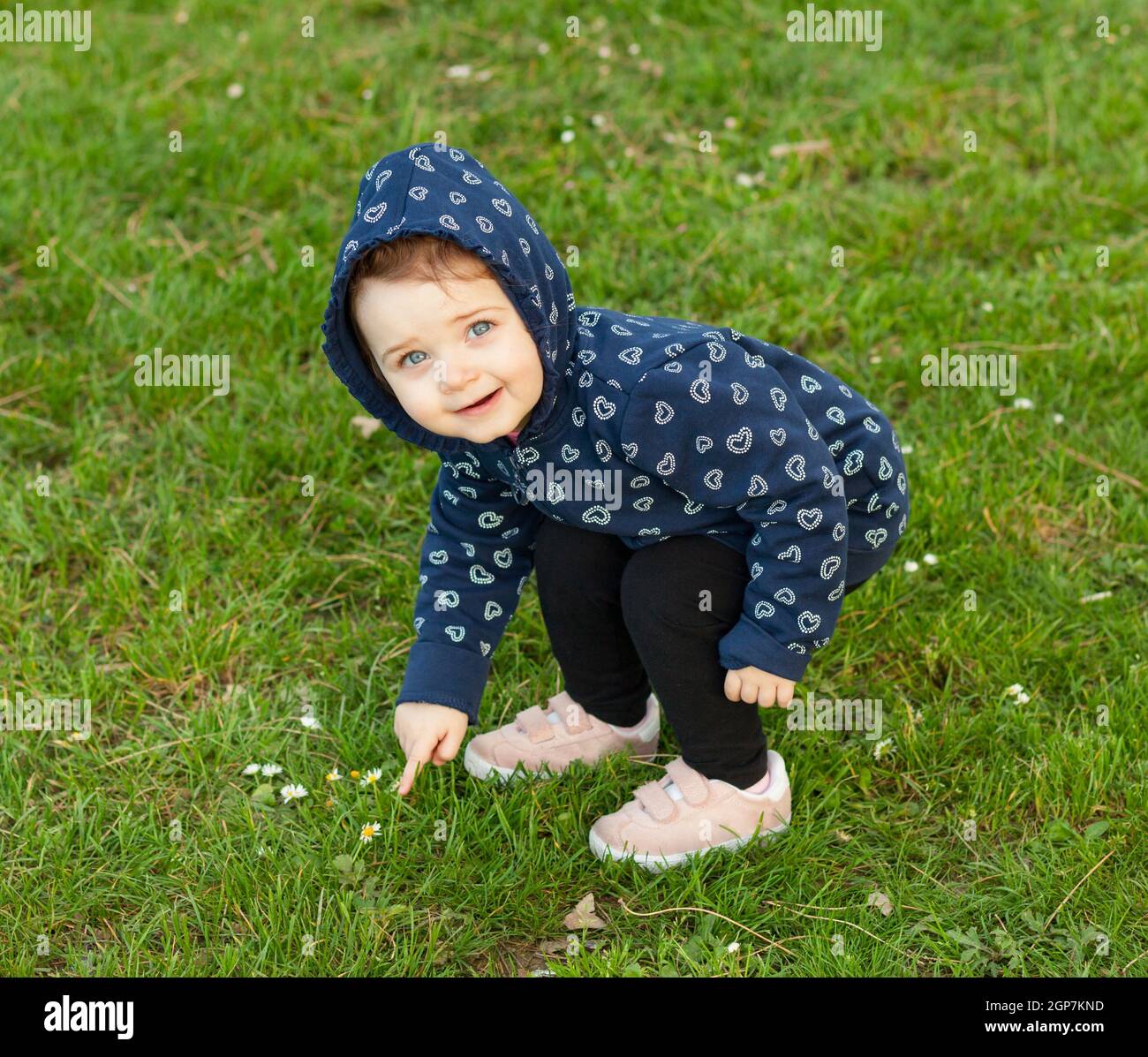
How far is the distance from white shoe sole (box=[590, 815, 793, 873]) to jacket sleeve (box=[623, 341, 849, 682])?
444 millimetres

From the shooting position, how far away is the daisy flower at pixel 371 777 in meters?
2.61

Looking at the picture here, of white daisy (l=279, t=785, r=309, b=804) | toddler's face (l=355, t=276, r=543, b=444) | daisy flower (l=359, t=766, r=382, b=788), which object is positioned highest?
toddler's face (l=355, t=276, r=543, b=444)

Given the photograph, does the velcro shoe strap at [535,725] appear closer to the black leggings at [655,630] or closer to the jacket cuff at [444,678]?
the black leggings at [655,630]

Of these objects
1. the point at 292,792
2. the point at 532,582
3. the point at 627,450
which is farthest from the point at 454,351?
the point at 532,582

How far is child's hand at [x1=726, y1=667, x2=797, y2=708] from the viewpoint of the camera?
230cm

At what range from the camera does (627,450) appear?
2219 millimetres

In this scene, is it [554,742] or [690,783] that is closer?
[690,783]

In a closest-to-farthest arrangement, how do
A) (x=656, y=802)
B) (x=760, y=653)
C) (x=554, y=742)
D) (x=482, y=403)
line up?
(x=482, y=403) → (x=760, y=653) → (x=656, y=802) → (x=554, y=742)

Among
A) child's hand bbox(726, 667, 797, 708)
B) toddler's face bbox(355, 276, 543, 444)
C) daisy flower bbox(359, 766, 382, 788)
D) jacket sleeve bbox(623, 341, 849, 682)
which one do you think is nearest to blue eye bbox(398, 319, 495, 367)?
toddler's face bbox(355, 276, 543, 444)

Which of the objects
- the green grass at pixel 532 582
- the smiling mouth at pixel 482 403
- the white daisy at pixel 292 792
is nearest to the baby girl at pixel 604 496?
the smiling mouth at pixel 482 403

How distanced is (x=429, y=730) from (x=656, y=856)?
0.50m

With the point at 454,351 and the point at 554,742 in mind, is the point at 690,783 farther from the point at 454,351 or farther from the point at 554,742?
the point at 454,351

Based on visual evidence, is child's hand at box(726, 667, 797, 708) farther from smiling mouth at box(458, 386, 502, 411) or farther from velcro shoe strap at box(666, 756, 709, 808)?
smiling mouth at box(458, 386, 502, 411)
